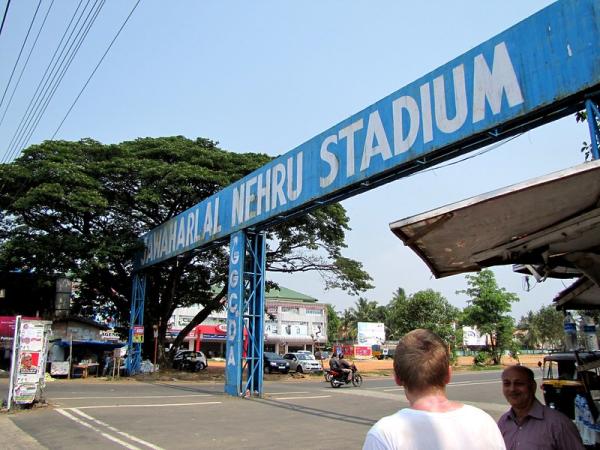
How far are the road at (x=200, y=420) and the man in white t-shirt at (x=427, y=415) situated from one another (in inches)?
261

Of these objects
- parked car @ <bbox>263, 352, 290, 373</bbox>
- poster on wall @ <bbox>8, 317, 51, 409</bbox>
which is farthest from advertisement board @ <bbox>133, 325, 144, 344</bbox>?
poster on wall @ <bbox>8, 317, 51, 409</bbox>

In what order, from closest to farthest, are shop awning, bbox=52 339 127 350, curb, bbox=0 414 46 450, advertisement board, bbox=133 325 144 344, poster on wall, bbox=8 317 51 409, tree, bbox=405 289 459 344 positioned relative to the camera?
curb, bbox=0 414 46 450 → poster on wall, bbox=8 317 51 409 → advertisement board, bbox=133 325 144 344 → shop awning, bbox=52 339 127 350 → tree, bbox=405 289 459 344

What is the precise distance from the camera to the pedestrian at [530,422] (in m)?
3.12

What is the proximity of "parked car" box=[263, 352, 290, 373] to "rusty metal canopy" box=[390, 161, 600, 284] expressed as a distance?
27.2m

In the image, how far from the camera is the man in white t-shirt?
1.94m

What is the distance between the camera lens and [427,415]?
78.4 inches

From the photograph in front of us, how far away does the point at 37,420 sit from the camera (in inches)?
402

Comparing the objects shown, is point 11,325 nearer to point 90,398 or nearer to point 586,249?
point 90,398

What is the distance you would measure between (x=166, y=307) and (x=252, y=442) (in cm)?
1983

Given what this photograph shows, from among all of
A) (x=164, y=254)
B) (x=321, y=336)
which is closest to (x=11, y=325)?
(x=164, y=254)

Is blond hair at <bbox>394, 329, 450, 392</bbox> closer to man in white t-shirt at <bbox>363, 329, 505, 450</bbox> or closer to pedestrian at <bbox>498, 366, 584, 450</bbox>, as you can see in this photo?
man in white t-shirt at <bbox>363, 329, 505, 450</bbox>

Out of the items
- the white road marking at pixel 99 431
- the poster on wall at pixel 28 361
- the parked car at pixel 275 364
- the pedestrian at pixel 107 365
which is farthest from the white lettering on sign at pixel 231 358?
the parked car at pixel 275 364

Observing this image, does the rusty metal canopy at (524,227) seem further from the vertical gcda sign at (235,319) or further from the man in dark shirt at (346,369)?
the man in dark shirt at (346,369)

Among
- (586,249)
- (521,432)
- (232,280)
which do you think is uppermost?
(232,280)
